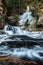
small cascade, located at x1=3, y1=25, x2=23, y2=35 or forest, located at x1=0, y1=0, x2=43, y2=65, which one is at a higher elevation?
forest, located at x1=0, y1=0, x2=43, y2=65

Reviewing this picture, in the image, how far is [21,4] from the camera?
28.4 meters

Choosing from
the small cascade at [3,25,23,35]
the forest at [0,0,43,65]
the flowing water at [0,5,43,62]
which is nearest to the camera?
the forest at [0,0,43,65]

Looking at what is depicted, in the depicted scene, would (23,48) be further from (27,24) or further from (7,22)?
(7,22)

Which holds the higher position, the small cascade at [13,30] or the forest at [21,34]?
the forest at [21,34]

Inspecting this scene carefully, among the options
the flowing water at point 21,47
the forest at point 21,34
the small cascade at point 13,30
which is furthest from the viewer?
the small cascade at point 13,30

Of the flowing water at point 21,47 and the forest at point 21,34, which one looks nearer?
Answer: the forest at point 21,34

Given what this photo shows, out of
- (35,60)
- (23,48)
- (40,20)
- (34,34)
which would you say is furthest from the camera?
(40,20)

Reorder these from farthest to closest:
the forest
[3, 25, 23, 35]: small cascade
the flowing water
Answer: [3, 25, 23, 35]: small cascade < the flowing water < the forest

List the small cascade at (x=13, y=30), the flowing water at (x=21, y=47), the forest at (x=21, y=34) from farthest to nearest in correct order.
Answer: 1. the small cascade at (x=13, y=30)
2. the flowing water at (x=21, y=47)
3. the forest at (x=21, y=34)

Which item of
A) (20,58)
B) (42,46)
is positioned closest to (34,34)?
(42,46)

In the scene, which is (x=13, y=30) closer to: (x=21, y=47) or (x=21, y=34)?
(x=21, y=34)

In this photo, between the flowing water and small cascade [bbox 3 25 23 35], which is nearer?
the flowing water

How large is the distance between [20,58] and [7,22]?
50.4 feet

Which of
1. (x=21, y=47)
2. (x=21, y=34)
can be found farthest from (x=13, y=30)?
(x=21, y=47)
